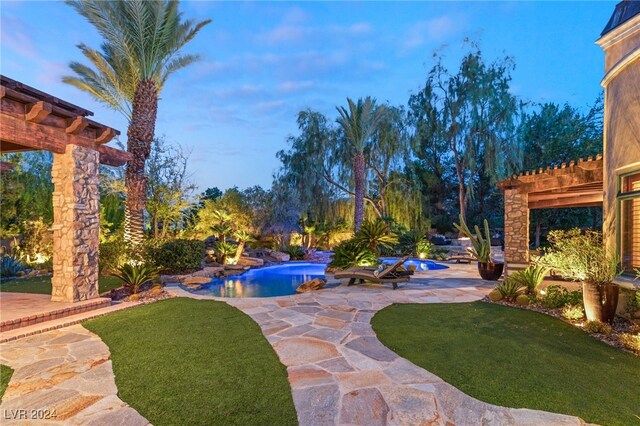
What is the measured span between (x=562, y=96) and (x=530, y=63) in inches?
2679

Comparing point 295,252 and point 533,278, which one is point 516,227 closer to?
point 533,278

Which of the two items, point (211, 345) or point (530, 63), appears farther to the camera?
point (530, 63)

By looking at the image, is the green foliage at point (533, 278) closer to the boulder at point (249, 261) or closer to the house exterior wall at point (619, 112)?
the house exterior wall at point (619, 112)

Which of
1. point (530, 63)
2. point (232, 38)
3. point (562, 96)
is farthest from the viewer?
point (562, 96)

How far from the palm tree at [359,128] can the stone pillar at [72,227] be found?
12.4 metres

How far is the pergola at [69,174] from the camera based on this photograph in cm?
525

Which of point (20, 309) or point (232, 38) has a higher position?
point (232, 38)

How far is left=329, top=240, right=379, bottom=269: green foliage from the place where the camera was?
1021 centimetres

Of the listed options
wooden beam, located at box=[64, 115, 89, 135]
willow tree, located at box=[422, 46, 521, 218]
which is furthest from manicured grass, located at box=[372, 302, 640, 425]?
willow tree, located at box=[422, 46, 521, 218]

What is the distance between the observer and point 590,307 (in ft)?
16.3

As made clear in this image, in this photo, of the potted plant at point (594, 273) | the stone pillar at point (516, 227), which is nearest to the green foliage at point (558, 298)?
the potted plant at point (594, 273)

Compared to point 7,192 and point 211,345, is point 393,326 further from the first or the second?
point 7,192

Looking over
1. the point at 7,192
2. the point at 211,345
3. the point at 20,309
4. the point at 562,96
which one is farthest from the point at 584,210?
the point at 562,96

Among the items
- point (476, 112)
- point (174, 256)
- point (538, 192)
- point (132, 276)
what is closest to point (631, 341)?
point (538, 192)
